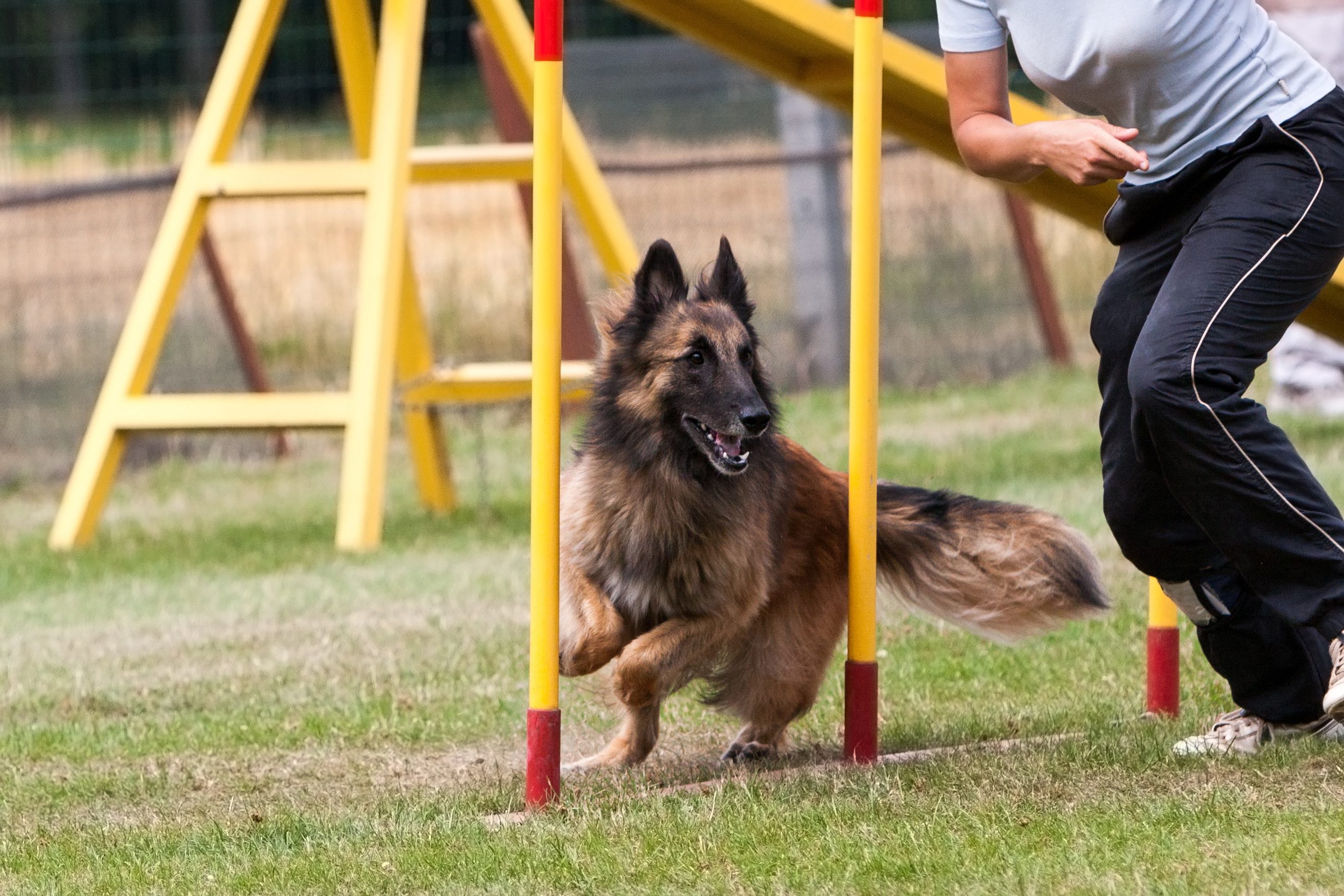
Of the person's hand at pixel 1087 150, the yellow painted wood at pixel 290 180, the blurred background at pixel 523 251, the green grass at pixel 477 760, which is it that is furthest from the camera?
the blurred background at pixel 523 251

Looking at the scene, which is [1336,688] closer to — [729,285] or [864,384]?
[864,384]

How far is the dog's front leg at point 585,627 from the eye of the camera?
4062mm

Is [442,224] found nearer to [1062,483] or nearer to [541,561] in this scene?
[1062,483]

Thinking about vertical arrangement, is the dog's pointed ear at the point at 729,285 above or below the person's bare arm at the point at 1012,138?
below

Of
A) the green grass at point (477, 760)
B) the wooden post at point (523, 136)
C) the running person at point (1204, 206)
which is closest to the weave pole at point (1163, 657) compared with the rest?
the green grass at point (477, 760)

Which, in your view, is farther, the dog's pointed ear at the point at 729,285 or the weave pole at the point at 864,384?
the dog's pointed ear at the point at 729,285

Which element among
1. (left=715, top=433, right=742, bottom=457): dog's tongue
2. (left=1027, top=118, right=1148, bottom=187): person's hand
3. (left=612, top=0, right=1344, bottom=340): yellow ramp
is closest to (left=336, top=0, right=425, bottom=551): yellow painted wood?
(left=612, top=0, right=1344, bottom=340): yellow ramp

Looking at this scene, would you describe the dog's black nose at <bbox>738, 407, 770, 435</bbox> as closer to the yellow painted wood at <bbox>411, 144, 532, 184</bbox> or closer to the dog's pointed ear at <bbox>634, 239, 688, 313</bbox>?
the dog's pointed ear at <bbox>634, 239, 688, 313</bbox>

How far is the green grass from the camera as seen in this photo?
3.18 metres

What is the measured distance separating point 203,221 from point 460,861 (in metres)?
5.51

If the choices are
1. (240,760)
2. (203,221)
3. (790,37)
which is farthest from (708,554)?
(203,221)

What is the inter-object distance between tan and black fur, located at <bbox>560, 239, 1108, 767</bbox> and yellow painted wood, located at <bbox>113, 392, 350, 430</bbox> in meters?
3.50

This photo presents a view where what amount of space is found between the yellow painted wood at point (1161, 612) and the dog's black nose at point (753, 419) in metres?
1.02

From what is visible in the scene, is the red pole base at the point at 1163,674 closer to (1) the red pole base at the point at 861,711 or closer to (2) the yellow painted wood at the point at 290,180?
(1) the red pole base at the point at 861,711
